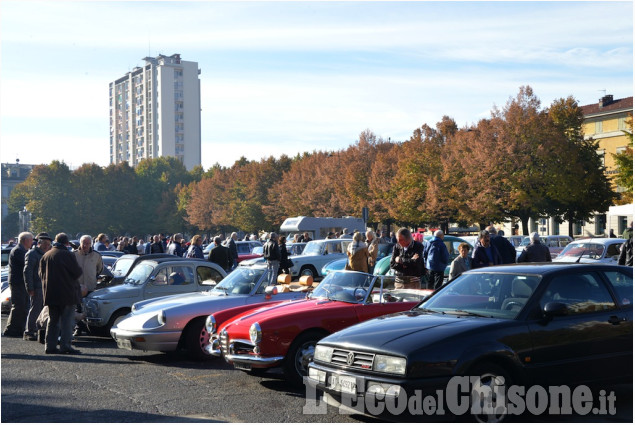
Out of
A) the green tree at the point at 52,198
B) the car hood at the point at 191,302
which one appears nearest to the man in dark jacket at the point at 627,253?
the car hood at the point at 191,302

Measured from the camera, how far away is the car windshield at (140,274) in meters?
14.1

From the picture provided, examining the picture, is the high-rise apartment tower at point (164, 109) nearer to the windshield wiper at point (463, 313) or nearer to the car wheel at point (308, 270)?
the car wheel at point (308, 270)

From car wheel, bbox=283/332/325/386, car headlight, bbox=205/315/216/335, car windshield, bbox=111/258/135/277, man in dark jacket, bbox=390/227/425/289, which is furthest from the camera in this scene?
car windshield, bbox=111/258/135/277

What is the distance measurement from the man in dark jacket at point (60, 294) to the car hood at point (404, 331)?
5.70 meters

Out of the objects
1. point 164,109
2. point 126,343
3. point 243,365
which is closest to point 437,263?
point 126,343

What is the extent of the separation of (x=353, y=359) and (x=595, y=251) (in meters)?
18.6

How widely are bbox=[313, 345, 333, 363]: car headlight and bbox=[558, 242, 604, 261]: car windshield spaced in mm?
17639

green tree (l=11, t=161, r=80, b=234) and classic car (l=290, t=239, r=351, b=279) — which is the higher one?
green tree (l=11, t=161, r=80, b=234)

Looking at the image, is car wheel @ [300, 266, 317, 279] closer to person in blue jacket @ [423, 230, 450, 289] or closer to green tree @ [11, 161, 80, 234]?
person in blue jacket @ [423, 230, 450, 289]

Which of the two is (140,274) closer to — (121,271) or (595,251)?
(121,271)

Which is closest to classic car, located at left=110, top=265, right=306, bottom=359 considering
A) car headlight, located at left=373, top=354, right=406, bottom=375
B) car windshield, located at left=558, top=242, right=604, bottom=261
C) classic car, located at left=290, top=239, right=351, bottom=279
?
Result: car headlight, located at left=373, top=354, right=406, bottom=375

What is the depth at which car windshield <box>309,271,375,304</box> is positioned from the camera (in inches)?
393

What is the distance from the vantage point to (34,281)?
13.4 meters

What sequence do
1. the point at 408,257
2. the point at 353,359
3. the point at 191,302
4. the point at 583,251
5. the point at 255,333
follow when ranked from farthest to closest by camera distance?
the point at 583,251 → the point at 408,257 → the point at 191,302 → the point at 255,333 → the point at 353,359
